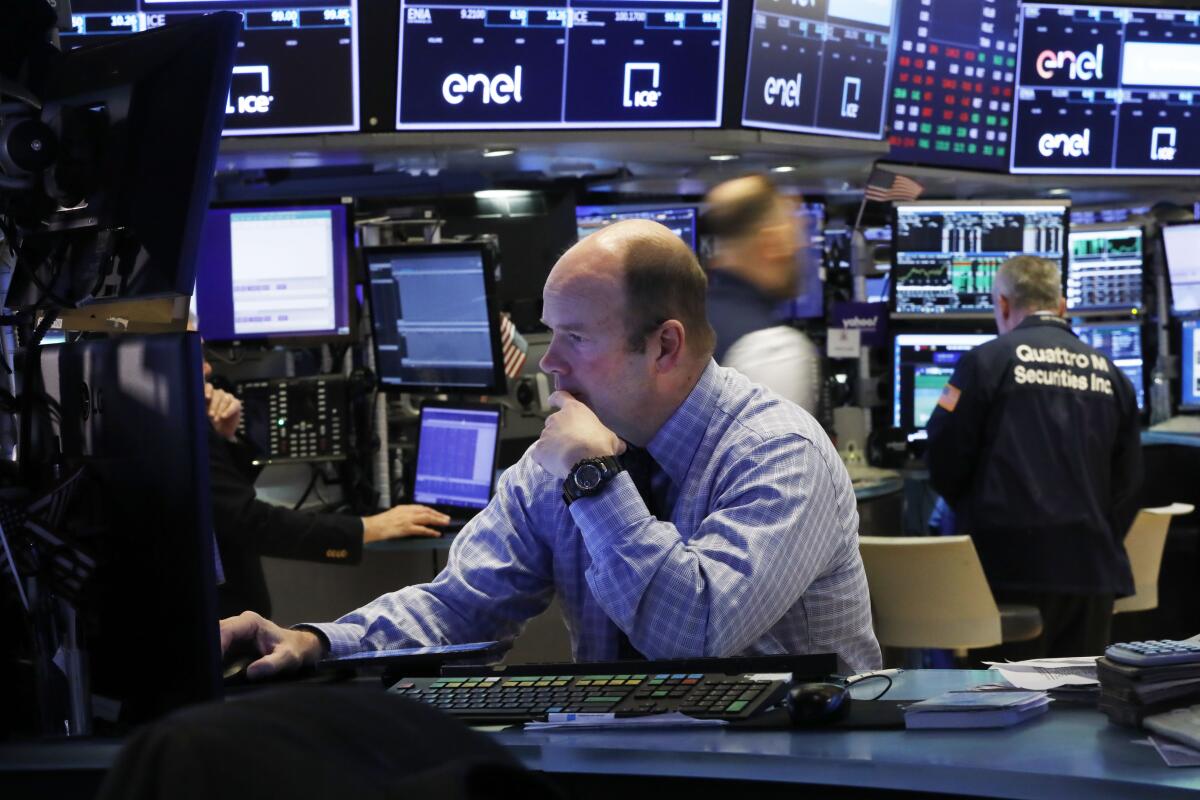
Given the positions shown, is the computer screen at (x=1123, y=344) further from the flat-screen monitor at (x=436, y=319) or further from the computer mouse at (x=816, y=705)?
the computer mouse at (x=816, y=705)

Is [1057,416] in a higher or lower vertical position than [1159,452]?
higher

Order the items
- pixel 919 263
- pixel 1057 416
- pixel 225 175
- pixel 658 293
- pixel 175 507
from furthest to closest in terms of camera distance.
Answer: pixel 919 263, pixel 225 175, pixel 1057 416, pixel 658 293, pixel 175 507

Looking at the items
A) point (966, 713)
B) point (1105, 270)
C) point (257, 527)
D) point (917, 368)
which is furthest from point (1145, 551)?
point (966, 713)

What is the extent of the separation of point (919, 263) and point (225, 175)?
278 cm

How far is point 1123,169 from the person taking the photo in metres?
6.16

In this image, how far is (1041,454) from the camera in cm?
459

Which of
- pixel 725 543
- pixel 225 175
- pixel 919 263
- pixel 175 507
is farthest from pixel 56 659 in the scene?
pixel 919 263

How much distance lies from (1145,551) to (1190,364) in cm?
183

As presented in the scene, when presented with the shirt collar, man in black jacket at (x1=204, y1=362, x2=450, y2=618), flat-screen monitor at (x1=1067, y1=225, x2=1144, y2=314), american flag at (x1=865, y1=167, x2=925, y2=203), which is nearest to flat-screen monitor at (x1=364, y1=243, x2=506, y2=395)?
man in black jacket at (x1=204, y1=362, x2=450, y2=618)

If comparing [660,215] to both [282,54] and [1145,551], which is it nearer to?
[282,54]

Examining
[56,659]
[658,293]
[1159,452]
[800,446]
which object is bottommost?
[1159,452]

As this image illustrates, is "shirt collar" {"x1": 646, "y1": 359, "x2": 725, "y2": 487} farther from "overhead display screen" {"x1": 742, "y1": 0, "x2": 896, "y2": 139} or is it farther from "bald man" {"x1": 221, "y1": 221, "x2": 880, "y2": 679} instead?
"overhead display screen" {"x1": 742, "y1": 0, "x2": 896, "y2": 139}

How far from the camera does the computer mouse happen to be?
5.24 ft

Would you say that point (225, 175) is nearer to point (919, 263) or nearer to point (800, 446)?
point (919, 263)
